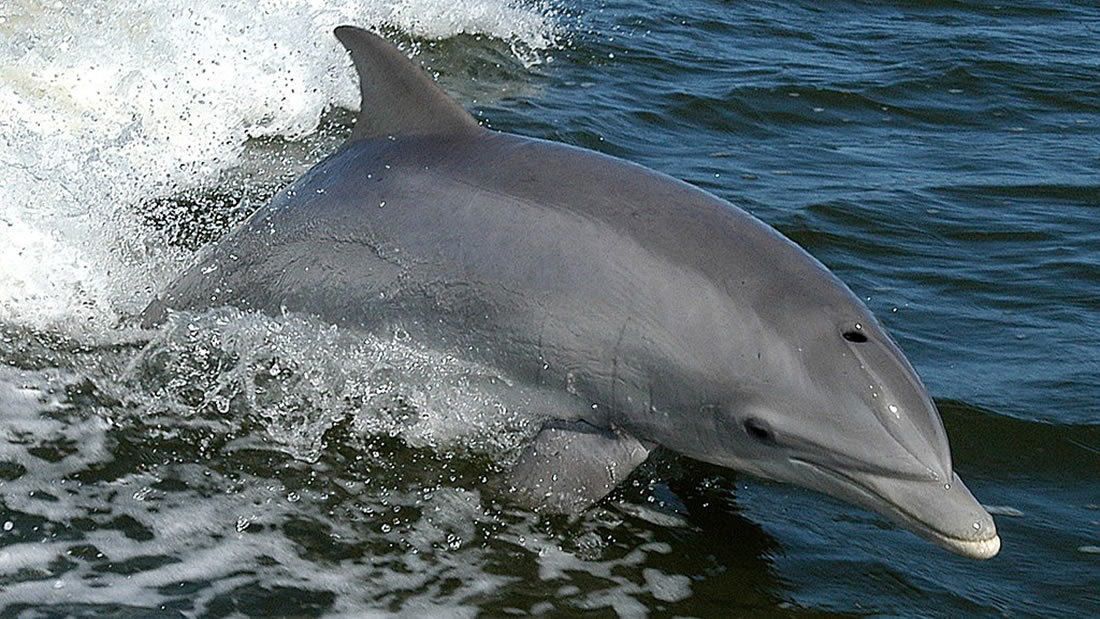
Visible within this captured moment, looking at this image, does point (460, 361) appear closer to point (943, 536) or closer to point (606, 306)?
point (606, 306)

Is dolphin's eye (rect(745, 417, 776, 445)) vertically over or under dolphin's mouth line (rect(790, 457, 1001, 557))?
over

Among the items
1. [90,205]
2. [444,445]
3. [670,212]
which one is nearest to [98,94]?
[90,205]

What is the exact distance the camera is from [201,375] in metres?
6.92

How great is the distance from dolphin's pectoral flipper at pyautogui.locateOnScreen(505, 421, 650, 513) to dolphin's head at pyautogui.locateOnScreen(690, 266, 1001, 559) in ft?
1.45

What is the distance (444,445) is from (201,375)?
4.21 ft

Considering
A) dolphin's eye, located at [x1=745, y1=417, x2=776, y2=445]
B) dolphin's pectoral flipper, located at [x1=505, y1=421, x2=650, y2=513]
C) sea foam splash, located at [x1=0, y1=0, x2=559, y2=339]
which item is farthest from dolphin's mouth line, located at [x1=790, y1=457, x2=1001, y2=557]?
sea foam splash, located at [x1=0, y1=0, x2=559, y2=339]

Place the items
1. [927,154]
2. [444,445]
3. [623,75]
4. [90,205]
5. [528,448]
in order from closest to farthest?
[528,448]
[444,445]
[90,205]
[927,154]
[623,75]

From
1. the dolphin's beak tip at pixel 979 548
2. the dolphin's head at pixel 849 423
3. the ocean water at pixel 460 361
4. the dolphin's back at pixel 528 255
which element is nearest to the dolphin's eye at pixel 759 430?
the dolphin's head at pixel 849 423

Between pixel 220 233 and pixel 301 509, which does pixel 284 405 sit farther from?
pixel 220 233

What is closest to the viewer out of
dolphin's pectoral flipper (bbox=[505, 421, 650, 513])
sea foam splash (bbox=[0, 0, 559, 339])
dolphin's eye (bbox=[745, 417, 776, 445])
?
dolphin's eye (bbox=[745, 417, 776, 445])

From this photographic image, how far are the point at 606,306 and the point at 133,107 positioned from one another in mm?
7716

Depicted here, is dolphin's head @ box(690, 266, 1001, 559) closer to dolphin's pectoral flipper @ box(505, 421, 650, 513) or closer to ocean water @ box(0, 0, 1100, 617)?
dolphin's pectoral flipper @ box(505, 421, 650, 513)

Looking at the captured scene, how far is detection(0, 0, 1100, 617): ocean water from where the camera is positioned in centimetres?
565

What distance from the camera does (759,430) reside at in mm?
5566
